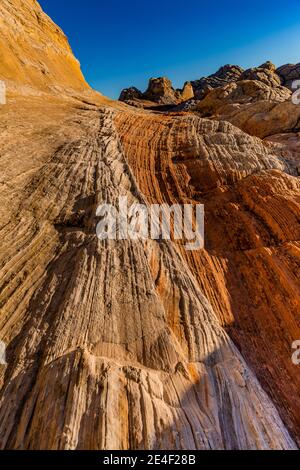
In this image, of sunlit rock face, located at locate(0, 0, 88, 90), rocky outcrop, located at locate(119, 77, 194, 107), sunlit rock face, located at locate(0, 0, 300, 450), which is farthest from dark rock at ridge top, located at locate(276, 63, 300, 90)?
sunlit rock face, located at locate(0, 0, 300, 450)

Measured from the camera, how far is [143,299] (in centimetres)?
707

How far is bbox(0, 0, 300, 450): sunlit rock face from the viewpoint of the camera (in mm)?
4973

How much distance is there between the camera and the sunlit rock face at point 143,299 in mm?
4973

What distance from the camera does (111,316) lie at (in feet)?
21.6

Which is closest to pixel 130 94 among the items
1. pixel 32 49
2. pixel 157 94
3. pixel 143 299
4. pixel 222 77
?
pixel 157 94

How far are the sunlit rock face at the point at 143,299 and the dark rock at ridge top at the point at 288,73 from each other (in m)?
53.4

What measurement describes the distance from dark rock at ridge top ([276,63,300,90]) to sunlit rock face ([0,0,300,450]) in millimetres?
53446

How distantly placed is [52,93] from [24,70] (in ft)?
9.85

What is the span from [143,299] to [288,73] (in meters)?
66.7

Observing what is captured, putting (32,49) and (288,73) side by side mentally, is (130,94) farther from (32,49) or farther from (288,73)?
(32,49)

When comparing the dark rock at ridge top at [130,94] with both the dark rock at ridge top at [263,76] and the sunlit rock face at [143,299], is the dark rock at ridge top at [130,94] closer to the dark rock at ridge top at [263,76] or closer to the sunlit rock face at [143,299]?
the dark rock at ridge top at [263,76]

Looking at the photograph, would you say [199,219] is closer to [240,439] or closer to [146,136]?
[146,136]

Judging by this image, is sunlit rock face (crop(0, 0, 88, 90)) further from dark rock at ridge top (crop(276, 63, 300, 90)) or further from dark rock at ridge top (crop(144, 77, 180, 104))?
dark rock at ridge top (crop(276, 63, 300, 90))

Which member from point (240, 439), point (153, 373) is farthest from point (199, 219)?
point (240, 439)
